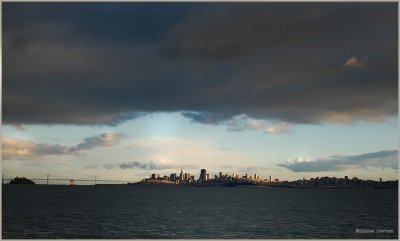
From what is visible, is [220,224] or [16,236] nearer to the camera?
[16,236]

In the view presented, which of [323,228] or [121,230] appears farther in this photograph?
[323,228]

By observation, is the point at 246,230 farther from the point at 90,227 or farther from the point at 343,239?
the point at 90,227

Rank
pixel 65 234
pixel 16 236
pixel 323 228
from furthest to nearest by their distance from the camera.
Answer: pixel 323 228
pixel 65 234
pixel 16 236

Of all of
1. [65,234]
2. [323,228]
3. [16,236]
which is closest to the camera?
[16,236]

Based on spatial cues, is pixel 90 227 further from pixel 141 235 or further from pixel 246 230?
pixel 246 230

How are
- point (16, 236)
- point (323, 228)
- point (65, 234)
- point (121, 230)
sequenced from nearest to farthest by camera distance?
point (16, 236), point (65, 234), point (121, 230), point (323, 228)

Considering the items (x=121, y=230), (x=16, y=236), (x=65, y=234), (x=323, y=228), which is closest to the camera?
(x=16, y=236)

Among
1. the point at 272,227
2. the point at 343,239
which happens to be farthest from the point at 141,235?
the point at 343,239

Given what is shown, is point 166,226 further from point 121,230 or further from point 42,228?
point 42,228

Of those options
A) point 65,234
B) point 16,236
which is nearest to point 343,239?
point 65,234
